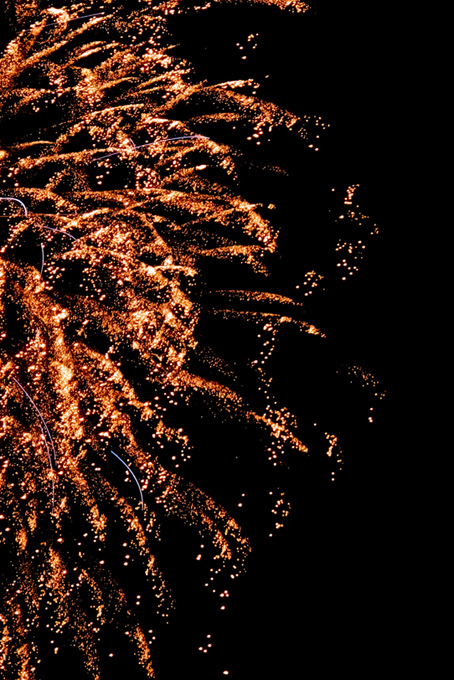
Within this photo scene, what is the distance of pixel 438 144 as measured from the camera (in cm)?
60

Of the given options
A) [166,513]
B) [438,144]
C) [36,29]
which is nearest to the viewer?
[166,513]

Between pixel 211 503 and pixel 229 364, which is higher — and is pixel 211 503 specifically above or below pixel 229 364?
below

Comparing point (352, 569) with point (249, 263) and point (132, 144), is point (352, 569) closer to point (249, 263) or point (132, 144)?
point (249, 263)

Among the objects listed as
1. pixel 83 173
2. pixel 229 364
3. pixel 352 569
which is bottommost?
pixel 352 569

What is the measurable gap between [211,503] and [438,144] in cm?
43

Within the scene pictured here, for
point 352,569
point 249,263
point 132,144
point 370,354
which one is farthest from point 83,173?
point 352,569

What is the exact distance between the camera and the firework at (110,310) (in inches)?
18.8

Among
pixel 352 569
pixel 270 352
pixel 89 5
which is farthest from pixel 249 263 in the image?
pixel 89 5

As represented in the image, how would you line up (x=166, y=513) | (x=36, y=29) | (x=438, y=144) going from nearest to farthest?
(x=166, y=513)
(x=438, y=144)
(x=36, y=29)

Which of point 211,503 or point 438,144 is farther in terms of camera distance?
point 438,144

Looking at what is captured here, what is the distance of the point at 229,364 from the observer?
54 cm

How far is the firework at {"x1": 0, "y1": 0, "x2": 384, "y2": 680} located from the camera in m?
0.48

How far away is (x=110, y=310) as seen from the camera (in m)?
0.56

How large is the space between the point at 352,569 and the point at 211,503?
0.14m
